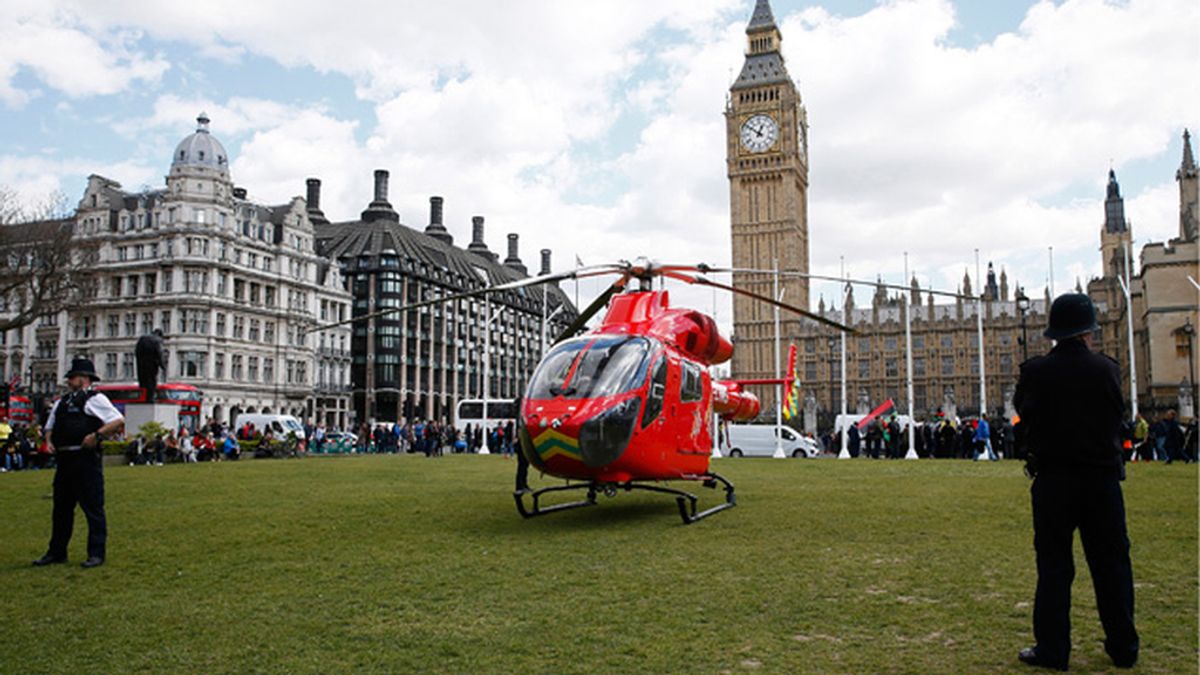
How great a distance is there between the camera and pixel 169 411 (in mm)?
33719

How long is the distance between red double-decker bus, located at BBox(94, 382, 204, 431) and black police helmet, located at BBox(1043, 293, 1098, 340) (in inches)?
1568

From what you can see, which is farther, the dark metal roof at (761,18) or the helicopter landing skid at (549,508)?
the dark metal roof at (761,18)

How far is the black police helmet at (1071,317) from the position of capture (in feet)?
15.7

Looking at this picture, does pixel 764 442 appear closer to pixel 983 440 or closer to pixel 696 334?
pixel 983 440

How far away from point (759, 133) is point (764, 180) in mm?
4892

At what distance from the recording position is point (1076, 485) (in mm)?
4652

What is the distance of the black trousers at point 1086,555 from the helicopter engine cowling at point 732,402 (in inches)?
387

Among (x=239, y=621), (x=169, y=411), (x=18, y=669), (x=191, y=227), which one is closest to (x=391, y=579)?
(x=239, y=621)

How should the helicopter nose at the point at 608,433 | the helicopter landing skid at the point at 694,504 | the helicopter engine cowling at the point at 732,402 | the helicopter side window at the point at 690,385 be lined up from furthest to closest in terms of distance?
the helicopter engine cowling at the point at 732,402 < the helicopter side window at the point at 690,385 < the helicopter landing skid at the point at 694,504 < the helicopter nose at the point at 608,433

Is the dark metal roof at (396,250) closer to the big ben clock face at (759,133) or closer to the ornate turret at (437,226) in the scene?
the ornate turret at (437,226)

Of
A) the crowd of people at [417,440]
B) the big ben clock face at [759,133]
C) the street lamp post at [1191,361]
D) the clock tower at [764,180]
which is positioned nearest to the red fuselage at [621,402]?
the crowd of people at [417,440]

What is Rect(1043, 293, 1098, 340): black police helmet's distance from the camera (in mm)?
4773

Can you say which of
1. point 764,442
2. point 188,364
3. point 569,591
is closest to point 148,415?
point 764,442

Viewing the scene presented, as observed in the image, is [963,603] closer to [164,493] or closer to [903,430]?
[164,493]
